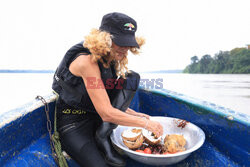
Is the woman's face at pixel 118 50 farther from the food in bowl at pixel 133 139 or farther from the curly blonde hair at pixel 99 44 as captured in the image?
the food in bowl at pixel 133 139

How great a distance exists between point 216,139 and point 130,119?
3.10 ft

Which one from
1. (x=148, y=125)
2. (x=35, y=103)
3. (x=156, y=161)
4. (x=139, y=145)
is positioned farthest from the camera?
(x=35, y=103)

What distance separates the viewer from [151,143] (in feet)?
6.32

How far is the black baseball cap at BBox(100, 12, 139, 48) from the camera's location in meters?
1.67

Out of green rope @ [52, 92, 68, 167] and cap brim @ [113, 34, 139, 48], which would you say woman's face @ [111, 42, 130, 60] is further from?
green rope @ [52, 92, 68, 167]

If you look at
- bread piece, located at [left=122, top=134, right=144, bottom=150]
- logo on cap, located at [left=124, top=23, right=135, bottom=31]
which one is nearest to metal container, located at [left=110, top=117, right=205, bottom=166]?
bread piece, located at [left=122, top=134, right=144, bottom=150]

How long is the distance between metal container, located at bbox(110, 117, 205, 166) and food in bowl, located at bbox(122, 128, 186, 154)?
0.09m

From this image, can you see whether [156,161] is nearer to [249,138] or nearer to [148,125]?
[148,125]

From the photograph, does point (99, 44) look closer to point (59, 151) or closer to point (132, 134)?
point (132, 134)

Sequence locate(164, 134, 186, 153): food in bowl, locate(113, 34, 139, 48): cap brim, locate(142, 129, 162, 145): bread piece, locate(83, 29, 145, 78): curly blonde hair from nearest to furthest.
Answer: locate(83, 29, 145, 78): curly blonde hair
locate(113, 34, 139, 48): cap brim
locate(164, 134, 186, 153): food in bowl
locate(142, 129, 162, 145): bread piece

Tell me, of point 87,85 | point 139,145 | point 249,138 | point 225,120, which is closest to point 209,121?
point 225,120

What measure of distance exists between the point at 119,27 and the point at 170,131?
131 centimetres

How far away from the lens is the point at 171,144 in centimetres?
181

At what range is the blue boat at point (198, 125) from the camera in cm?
169
